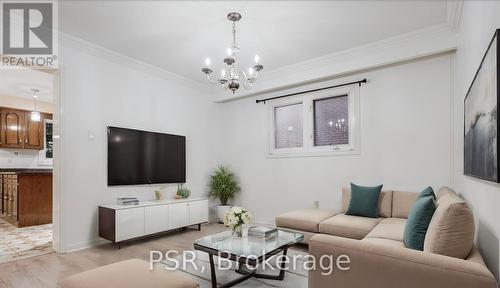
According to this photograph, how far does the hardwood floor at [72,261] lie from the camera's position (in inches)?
107

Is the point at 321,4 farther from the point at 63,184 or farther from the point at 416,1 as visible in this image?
the point at 63,184

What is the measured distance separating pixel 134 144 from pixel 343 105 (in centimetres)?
333

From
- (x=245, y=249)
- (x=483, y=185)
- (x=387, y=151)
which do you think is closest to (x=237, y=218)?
(x=245, y=249)

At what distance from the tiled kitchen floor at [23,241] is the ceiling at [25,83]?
2.60 metres

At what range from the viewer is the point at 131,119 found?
4383mm

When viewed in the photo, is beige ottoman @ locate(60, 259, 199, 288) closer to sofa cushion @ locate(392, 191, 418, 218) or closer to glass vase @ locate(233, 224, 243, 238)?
glass vase @ locate(233, 224, 243, 238)

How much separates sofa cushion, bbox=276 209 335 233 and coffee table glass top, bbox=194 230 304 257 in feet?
2.42

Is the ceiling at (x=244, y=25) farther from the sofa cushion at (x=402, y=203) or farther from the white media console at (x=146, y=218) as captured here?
the white media console at (x=146, y=218)

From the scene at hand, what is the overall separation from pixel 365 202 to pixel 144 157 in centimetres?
334

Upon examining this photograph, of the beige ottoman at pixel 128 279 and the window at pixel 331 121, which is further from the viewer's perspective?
the window at pixel 331 121

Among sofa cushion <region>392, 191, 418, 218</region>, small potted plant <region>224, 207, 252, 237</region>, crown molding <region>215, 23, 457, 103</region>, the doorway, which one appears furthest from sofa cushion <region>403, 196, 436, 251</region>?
the doorway

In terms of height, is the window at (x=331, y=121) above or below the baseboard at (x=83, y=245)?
above

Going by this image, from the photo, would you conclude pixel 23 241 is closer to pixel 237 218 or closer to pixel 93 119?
pixel 93 119

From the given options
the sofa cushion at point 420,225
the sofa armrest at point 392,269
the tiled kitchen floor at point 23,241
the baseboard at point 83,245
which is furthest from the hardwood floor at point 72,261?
the sofa cushion at point 420,225
